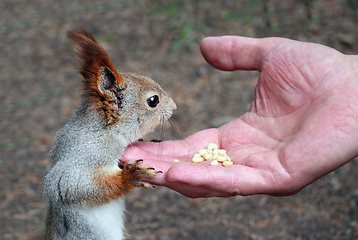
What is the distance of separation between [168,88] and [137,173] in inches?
99.9

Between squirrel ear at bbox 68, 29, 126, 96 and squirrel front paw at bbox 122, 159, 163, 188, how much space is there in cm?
45

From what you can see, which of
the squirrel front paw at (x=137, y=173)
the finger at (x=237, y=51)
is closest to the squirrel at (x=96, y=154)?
the squirrel front paw at (x=137, y=173)

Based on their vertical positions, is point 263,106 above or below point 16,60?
below

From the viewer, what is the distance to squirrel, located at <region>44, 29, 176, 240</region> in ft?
6.18

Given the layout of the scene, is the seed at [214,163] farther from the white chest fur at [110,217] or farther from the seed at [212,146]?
the white chest fur at [110,217]

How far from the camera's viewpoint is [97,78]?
187 centimetres

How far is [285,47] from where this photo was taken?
2273 mm

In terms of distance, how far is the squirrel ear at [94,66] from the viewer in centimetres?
178

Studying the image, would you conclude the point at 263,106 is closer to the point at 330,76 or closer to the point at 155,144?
the point at 330,76

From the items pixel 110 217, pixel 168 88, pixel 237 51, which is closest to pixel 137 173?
pixel 110 217

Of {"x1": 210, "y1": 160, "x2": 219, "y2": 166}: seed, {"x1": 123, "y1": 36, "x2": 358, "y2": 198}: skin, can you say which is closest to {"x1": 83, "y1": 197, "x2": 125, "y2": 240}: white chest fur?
{"x1": 123, "y1": 36, "x2": 358, "y2": 198}: skin

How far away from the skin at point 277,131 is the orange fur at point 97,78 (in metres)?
0.31

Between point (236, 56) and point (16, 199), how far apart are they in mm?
2462

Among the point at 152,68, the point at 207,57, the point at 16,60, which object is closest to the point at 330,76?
the point at 207,57
